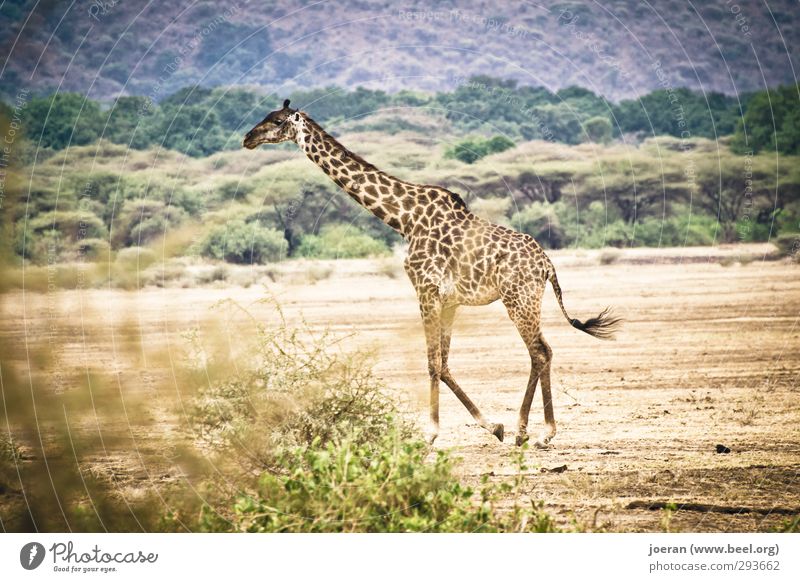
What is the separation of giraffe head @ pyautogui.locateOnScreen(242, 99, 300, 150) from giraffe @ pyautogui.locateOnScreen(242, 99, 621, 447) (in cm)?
1

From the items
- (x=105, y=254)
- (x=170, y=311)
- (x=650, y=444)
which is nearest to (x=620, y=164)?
(x=170, y=311)

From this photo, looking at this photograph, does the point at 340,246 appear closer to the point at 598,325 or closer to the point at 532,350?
the point at 598,325

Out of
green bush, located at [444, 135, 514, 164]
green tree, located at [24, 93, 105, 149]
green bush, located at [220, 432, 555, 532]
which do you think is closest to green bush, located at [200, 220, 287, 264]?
green bush, located at [444, 135, 514, 164]

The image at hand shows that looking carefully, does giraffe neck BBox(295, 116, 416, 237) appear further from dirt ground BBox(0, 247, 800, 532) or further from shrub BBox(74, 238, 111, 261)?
shrub BBox(74, 238, 111, 261)

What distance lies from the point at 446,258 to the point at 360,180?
59.8 inches

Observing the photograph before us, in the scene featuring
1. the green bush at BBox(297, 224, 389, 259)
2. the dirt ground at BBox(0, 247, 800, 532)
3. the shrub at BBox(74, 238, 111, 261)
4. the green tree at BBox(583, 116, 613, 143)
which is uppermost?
the green tree at BBox(583, 116, 613, 143)

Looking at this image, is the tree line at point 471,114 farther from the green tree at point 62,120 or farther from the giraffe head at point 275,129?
the giraffe head at point 275,129

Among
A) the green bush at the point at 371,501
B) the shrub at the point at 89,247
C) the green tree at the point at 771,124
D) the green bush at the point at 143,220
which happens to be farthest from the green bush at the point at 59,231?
the green bush at the point at 371,501

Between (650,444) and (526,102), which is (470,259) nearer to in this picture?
(650,444)

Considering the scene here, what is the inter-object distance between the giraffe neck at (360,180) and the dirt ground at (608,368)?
1.76m

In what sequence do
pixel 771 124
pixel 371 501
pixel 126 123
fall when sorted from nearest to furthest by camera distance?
1. pixel 371 501
2. pixel 771 124
3. pixel 126 123

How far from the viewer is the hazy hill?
34656 millimetres

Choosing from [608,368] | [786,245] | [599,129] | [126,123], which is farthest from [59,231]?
[786,245]

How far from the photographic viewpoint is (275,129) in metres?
14.2
